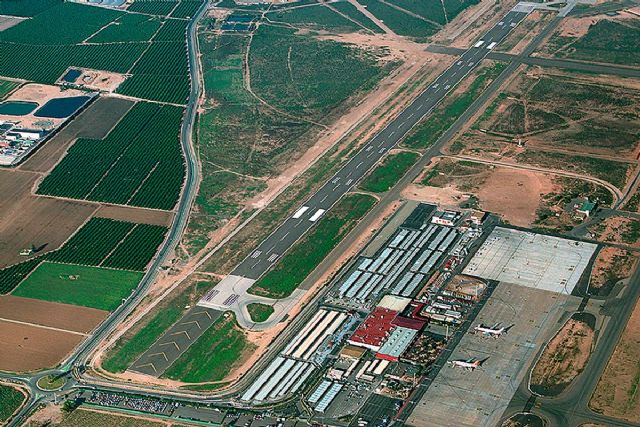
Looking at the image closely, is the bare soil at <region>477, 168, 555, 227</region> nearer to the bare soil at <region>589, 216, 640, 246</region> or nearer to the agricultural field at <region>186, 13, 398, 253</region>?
the bare soil at <region>589, 216, 640, 246</region>

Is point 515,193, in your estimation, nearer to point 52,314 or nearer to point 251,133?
point 251,133

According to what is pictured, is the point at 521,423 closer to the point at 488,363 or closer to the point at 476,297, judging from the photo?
the point at 488,363

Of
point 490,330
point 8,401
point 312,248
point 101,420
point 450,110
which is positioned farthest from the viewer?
point 450,110

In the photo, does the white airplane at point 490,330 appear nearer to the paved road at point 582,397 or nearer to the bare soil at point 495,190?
the paved road at point 582,397

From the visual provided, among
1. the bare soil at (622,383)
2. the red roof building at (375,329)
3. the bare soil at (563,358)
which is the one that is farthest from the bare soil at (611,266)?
the red roof building at (375,329)

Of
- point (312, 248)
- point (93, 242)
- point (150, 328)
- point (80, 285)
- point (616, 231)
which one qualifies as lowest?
point (616, 231)

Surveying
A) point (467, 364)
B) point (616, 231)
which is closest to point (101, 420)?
point (467, 364)

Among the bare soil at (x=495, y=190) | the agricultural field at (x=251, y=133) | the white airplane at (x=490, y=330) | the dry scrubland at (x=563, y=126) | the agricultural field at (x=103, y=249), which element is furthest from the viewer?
the dry scrubland at (x=563, y=126)
